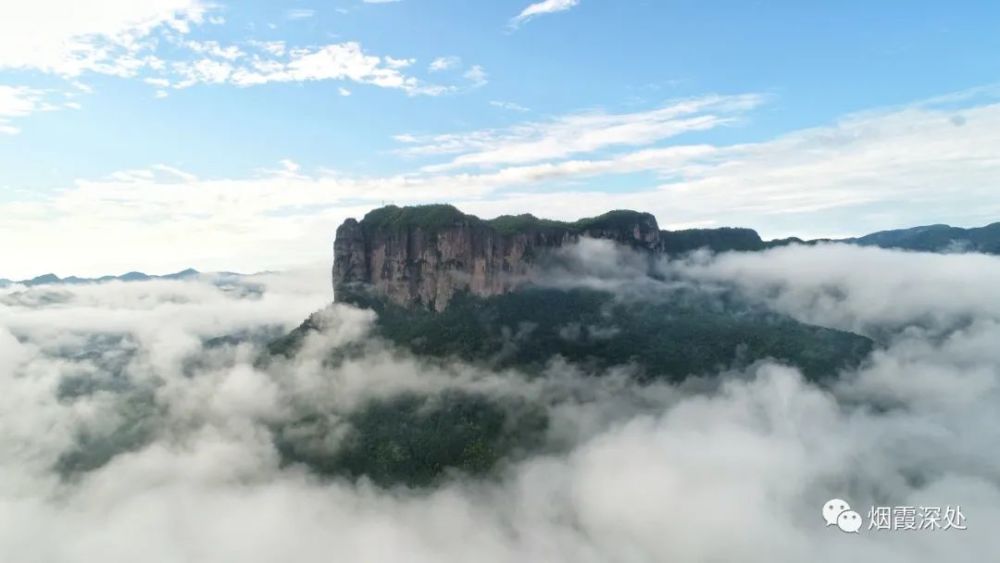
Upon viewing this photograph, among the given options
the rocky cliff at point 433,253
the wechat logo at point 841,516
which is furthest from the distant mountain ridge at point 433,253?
the wechat logo at point 841,516

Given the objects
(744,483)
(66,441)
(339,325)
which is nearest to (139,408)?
(66,441)

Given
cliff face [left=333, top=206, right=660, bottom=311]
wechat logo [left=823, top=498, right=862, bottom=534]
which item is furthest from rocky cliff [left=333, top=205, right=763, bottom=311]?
wechat logo [left=823, top=498, right=862, bottom=534]

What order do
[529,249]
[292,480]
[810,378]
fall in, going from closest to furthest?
[292,480] → [810,378] → [529,249]

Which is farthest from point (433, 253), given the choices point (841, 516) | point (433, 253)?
point (841, 516)

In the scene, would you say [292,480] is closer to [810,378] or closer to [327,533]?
[327,533]

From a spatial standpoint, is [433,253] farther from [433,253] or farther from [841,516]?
[841,516]

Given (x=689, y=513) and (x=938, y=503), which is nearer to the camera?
(x=938, y=503)
